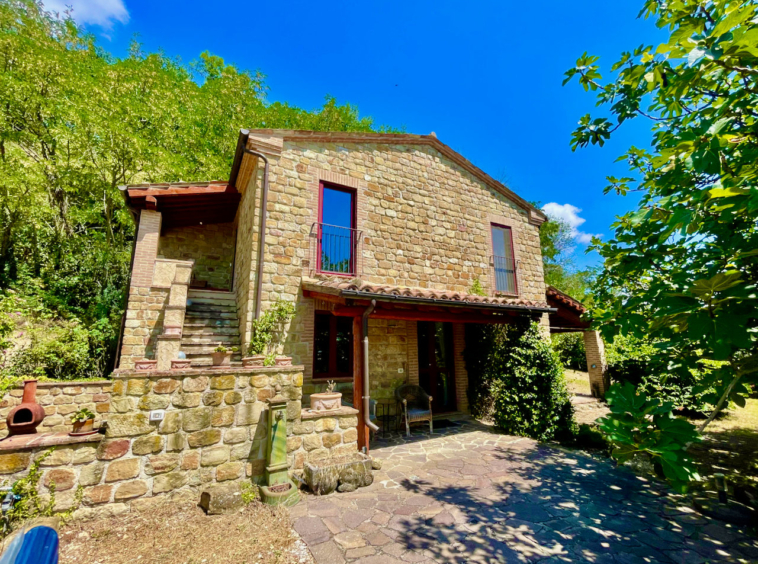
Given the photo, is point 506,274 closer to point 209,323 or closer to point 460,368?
point 460,368

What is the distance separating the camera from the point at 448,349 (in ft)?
30.7

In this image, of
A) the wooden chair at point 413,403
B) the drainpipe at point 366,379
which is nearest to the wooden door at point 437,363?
the wooden chair at point 413,403

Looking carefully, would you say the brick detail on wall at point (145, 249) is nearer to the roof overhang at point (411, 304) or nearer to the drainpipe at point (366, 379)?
the roof overhang at point (411, 304)

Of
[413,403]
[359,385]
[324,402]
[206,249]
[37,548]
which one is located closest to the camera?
[37,548]

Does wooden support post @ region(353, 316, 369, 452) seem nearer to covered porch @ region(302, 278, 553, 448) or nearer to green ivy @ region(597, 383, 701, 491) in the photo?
covered porch @ region(302, 278, 553, 448)

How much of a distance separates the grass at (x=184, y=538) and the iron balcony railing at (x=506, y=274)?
27.5ft

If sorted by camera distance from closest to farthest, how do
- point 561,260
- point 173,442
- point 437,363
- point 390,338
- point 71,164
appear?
point 173,442 < point 390,338 < point 437,363 < point 71,164 < point 561,260

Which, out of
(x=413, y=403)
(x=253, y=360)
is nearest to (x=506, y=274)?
(x=413, y=403)

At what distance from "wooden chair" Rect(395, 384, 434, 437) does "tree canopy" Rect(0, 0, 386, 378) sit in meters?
8.03

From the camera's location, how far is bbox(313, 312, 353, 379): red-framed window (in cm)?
726

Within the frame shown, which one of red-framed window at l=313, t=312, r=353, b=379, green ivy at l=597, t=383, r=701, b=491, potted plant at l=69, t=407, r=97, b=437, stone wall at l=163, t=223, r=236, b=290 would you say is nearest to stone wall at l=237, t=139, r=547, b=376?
red-framed window at l=313, t=312, r=353, b=379

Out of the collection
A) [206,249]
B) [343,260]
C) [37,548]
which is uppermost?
[206,249]

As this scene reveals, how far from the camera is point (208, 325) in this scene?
24.3ft

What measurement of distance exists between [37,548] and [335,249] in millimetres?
6718
